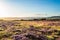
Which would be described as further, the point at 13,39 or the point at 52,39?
the point at 52,39

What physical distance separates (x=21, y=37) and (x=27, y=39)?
0.75 m

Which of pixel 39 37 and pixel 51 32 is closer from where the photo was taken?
pixel 39 37

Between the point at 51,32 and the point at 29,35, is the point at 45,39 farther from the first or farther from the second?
the point at 51,32

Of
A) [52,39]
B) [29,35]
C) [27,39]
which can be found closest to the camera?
[27,39]

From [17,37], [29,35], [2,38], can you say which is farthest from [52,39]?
[2,38]

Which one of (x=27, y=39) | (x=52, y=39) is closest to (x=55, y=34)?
(x=52, y=39)

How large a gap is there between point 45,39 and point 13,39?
3.37 meters

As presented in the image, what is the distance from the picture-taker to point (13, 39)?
17.4 meters

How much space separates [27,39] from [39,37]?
5.63 ft

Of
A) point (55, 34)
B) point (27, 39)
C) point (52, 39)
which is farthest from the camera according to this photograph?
point (55, 34)

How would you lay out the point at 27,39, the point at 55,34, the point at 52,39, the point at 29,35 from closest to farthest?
the point at 27,39
the point at 29,35
the point at 52,39
the point at 55,34

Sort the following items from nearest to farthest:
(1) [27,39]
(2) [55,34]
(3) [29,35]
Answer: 1. (1) [27,39]
2. (3) [29,35]
3. (2) [55,34]

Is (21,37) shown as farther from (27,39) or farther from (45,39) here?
(45,39)

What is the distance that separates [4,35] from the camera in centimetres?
1941
